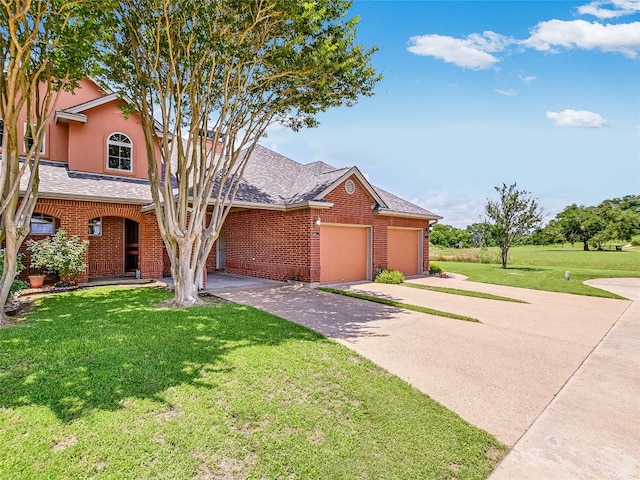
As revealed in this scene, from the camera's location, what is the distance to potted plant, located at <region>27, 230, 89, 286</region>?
412 inches

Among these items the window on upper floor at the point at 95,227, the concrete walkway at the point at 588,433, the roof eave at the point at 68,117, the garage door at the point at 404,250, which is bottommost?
the concrete walkway at the point at 588,433

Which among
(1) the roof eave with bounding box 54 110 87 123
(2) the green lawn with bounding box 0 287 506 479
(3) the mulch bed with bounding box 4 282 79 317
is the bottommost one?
(2) the green lawn with bounding box 0 287 506 479

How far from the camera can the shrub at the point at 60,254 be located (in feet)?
34.4

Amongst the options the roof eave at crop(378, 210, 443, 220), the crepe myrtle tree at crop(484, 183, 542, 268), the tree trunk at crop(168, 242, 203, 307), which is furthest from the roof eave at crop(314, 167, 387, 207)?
the crepe myrtle tree at crop(484, 183, 542, 268)

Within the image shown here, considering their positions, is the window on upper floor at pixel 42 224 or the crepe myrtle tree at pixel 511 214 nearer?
the window on upper floor at pixel 42 224

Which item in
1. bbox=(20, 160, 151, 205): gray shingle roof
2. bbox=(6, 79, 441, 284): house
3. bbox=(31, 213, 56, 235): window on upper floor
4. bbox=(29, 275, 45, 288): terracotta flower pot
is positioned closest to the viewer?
bbox=(29, 275, 45, 288): terracotta flower pot

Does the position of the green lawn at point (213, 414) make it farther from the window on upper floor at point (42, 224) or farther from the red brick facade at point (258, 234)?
the window on upper floor at point (42, 224)

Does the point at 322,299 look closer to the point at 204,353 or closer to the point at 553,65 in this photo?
the point at 204,353

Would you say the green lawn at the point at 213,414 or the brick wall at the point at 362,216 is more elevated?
the brick wall at the point at 362,216

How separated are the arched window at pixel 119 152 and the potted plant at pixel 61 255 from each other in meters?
4.14

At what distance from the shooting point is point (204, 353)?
527 centimetres

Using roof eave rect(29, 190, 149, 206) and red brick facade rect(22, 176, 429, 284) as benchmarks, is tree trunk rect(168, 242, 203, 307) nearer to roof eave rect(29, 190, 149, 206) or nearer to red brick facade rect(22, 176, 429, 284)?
roof eave rect(29, 190, 149, 206)

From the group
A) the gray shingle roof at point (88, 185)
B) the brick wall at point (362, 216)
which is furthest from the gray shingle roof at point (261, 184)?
the brick wall at point (362, 216)

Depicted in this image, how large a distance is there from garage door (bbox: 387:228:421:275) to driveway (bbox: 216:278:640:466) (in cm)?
473
